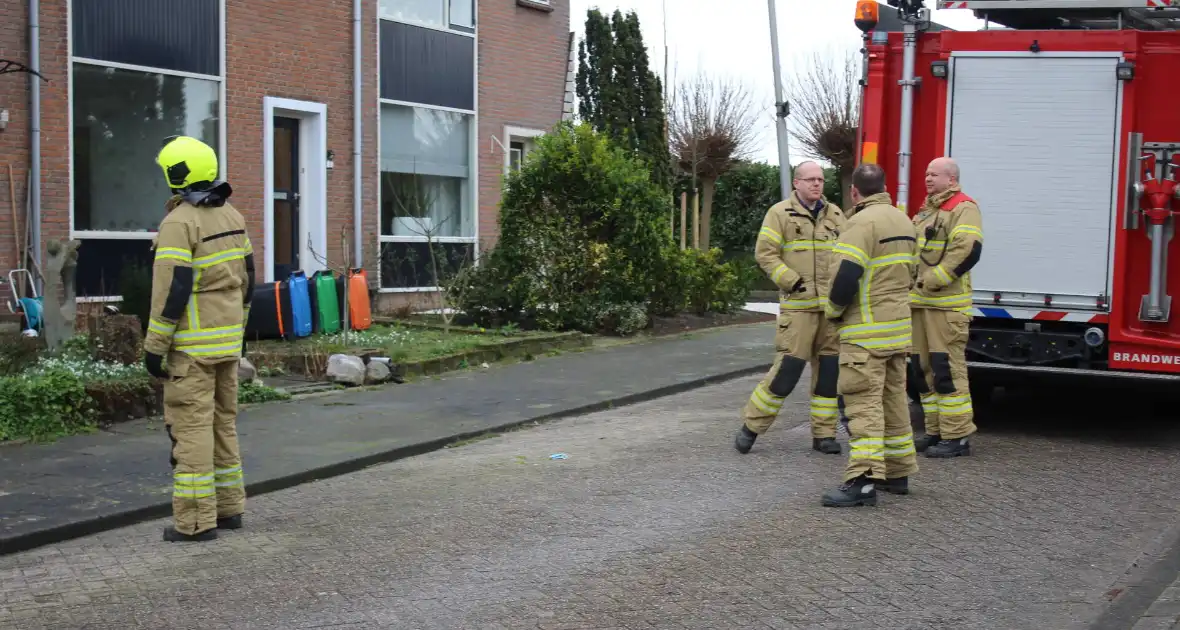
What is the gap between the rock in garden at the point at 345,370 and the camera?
38.0 ft

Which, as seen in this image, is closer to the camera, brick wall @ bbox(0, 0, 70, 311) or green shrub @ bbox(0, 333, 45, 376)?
green shrub @ bbox(0, 333, 45, 376)

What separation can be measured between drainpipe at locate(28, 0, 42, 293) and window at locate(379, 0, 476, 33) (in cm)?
530

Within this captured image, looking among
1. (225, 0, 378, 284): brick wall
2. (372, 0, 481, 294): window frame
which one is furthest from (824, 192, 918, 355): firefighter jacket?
(372, 0, 481, 294): window frame

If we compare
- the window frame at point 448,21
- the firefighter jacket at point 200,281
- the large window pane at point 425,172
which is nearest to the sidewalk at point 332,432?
the firefighter jacket at point 200,281

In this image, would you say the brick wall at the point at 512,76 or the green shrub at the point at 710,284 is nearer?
the green shrub at the point at 710,284

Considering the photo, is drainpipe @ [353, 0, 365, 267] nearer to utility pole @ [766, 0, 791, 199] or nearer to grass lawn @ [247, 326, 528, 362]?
grass lawn @ [247, 326, 528, 362]

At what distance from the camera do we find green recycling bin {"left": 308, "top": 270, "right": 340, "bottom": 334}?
A: 1412 cm

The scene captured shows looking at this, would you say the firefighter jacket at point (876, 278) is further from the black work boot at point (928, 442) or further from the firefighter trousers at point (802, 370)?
the black work boot at point (928, 442)

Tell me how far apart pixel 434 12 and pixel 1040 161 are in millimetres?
10646

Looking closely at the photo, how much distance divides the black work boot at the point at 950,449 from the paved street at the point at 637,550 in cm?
18

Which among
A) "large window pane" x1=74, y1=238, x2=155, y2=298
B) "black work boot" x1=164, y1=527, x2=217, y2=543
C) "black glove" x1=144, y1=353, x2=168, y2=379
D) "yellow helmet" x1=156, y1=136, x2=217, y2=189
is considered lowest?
"black work boot" x1=164, y1=527, x2=217, y2=543

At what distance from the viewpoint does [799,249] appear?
27.9ft

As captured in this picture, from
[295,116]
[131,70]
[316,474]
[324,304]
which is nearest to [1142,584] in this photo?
[316,474]

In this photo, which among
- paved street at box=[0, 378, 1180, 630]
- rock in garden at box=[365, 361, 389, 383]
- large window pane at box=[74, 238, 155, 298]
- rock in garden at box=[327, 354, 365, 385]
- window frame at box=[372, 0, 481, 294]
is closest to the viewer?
paved street at box=[0, 378, 1180, 630]
